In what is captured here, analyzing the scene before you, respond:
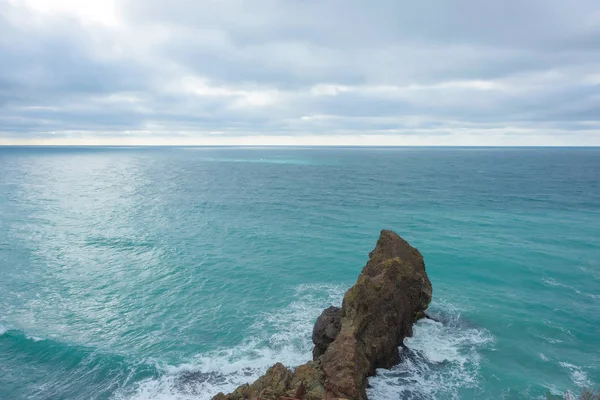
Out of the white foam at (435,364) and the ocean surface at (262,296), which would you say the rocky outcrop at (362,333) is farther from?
the ocean surface at (262,296)

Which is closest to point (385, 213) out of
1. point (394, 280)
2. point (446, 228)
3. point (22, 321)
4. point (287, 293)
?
point (446, 228)

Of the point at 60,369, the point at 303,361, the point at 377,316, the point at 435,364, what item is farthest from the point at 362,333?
the point at 60,369

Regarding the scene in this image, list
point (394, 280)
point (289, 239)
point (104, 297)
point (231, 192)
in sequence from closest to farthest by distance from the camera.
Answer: point (394, 280) → point (104, 297) → point (289, 239) → point (231, 192)

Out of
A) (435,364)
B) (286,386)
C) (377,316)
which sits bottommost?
(435,364)

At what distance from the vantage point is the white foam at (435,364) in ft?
79.0

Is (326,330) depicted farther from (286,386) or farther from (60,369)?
(60,369)

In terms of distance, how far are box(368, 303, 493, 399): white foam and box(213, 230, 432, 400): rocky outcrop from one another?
99 cm

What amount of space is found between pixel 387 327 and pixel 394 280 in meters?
3.51

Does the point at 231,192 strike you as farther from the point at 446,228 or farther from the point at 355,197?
the point at 446,228

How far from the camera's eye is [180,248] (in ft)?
170

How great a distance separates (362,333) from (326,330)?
8.38ft

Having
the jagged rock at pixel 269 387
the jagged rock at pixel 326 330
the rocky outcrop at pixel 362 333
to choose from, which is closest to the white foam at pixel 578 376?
the rocky outcrop at pixel 362 333

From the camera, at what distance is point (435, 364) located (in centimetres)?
2688

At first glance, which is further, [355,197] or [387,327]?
[355,197]
